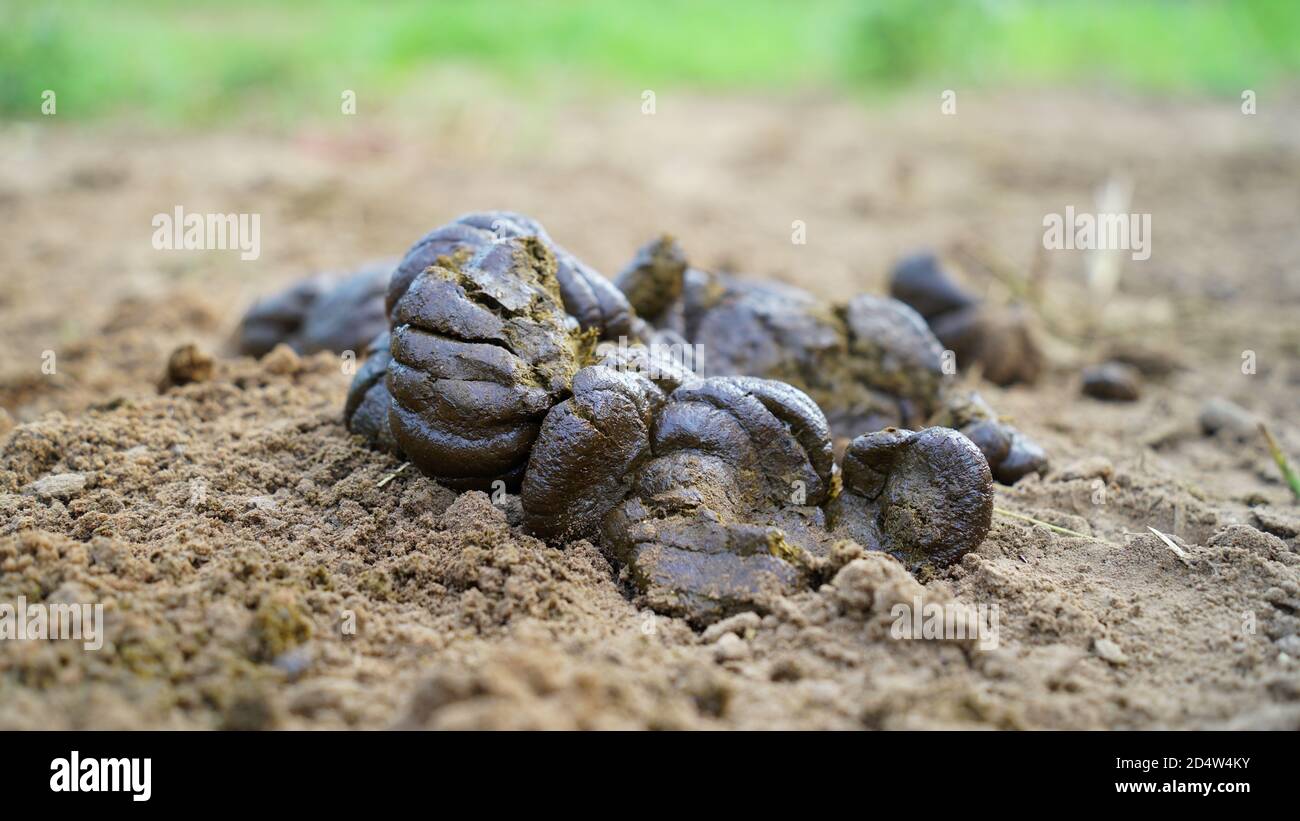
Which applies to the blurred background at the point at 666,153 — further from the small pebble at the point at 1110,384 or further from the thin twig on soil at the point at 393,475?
the thin twig on soil at the point at 393,475

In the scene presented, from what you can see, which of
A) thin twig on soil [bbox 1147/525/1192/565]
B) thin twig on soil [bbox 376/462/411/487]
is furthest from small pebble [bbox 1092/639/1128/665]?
thin twig on soil [bbox 376/462/411/487]

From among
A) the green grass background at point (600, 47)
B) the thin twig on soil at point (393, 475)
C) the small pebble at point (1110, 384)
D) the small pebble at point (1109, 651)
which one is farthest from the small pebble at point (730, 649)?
the green grass background at point (600, 47)

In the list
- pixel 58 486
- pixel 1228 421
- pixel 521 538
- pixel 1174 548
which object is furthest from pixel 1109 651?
pixel 58 486

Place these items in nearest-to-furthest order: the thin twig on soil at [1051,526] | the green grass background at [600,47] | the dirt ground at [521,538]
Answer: the dirt ground at [521,538] → the thin twig on soil at [1051,526] → the green grass background at [600,47]

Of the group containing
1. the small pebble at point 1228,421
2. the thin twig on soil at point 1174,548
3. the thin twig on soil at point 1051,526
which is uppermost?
the small pebble at point 1228,421

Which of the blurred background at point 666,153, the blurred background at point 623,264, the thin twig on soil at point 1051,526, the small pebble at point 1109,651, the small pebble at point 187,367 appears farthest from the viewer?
the blurred background at point 666,153

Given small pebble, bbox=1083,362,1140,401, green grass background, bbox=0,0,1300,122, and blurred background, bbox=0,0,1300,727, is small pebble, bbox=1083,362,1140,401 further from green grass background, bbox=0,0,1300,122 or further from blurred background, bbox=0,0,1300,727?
green grass background, bbox=0,0,1300,122
